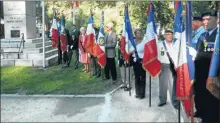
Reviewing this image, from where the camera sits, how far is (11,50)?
11.4 metres

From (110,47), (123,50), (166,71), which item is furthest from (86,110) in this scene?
(110,47)

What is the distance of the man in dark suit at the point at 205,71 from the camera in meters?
4.07

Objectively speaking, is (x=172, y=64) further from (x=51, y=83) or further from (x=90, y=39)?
(x=90, y=39)

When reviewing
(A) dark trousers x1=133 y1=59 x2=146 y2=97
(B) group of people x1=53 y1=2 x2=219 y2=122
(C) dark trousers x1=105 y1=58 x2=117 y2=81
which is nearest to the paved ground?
(A) dark trousers x1=133 y1=59 x2=146 y2=97

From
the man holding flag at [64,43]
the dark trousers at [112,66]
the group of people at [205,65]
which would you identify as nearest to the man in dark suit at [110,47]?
the dark trousers at [112,66]

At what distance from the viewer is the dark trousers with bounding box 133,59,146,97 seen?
20.5ft

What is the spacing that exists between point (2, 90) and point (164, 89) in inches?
129

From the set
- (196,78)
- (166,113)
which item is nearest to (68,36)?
(166,113)

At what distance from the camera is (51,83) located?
7926 millimetres

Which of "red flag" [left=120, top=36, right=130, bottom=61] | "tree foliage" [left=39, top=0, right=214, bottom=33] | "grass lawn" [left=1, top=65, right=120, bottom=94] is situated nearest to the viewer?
"red flag" [left=120, top=36, right=130, bottom=61]

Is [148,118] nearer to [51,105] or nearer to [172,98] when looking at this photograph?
[172,98]

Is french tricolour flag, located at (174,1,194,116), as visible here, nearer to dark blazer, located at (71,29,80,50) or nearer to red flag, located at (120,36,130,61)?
red flag, located at (120,36,130,61)

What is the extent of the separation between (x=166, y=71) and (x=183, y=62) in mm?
1666

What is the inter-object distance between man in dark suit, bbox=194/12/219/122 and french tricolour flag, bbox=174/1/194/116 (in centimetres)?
19
